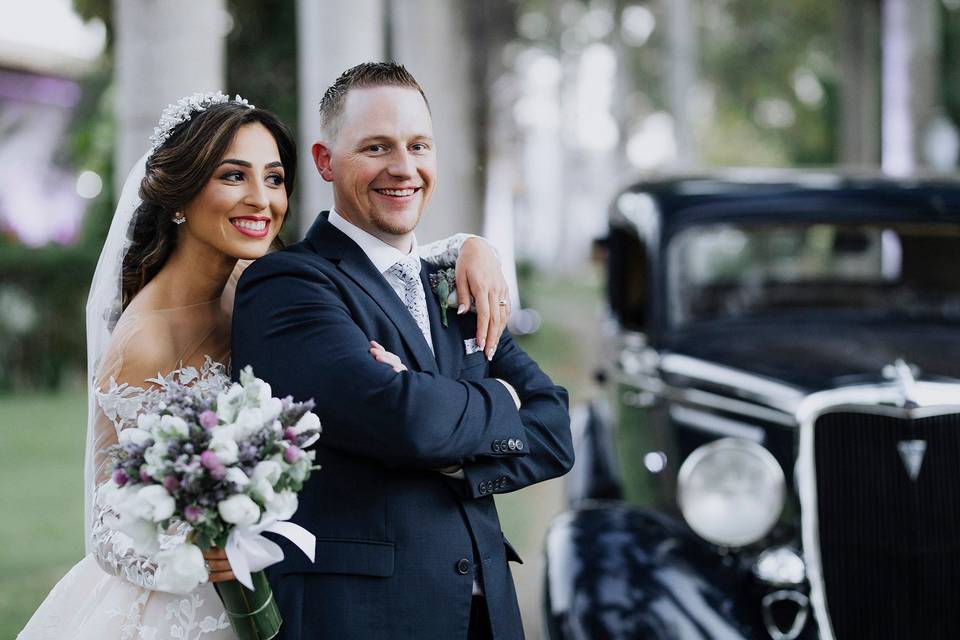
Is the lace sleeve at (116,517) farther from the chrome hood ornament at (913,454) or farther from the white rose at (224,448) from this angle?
the chrome hood ornament at (913,454)

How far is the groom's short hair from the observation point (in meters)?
2.12

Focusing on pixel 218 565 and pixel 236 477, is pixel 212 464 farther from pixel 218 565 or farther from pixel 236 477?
pixel 218 565

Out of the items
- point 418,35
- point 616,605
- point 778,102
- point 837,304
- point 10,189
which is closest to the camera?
point 616,605

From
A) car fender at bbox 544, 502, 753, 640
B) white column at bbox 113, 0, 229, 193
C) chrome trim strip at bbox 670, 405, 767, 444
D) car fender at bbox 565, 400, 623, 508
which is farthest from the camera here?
car fender at bbox 565, 400, 623, 508

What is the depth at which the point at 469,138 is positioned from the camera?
41.8 ft

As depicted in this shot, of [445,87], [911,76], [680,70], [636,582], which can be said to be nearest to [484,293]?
[636,582]

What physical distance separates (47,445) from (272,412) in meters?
8.87

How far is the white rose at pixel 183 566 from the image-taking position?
180 centimetres

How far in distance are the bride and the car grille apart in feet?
5.45

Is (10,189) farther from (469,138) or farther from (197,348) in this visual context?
(197,348)

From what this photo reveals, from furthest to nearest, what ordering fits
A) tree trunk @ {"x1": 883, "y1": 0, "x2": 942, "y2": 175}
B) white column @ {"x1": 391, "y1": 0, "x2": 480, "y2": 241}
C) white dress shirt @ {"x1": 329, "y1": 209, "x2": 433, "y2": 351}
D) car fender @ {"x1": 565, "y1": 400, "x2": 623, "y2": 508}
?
tree trunk @ {"x1": 883, "y1": 0, "x2": 942, "y2": 175}, white column @ {"x1": 391, "y1": 0, "x2": 480, "y2": 241}, car fender @ {"x1": 565, "y1": 400, "x2": 623, "y2": 508}, white dress shirt @ {"x1": 329, "y1": 209, "x2": 433, "y2": 351}

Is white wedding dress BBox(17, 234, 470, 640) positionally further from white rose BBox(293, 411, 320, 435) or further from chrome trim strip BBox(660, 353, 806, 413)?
chrome trim strip BBox(660, 353, 806, 413)

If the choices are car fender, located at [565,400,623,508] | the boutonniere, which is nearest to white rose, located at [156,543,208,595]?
the boutonniere

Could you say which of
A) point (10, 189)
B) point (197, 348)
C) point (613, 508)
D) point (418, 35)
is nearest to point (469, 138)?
point (418, 35)
